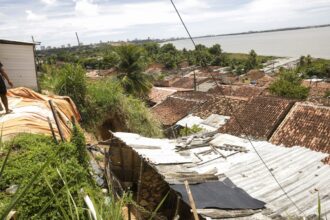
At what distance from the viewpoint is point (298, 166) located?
7.09 m

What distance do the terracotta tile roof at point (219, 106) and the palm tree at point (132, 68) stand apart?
16.2 ft

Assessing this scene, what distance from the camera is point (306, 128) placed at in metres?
12.2

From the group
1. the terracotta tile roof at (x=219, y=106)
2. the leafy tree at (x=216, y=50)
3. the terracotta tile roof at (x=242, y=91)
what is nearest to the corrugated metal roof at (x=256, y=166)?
the terracotta tile roof at (x=219, y=106)

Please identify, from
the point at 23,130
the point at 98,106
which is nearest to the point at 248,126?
the point at 98,106

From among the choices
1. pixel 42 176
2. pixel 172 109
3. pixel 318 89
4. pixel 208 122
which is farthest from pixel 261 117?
pixel 318 89

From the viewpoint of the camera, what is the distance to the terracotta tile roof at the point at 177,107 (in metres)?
19.4

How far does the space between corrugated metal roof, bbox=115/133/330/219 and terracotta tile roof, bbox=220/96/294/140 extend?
4.36 metres

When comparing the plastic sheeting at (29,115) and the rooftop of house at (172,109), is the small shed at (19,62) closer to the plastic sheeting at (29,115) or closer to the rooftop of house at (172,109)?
the plastic sheeting at (29,115)

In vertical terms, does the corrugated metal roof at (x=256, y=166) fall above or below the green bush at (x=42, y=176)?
below

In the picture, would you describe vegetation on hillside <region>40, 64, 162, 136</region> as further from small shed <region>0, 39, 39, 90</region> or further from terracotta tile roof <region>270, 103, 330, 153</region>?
terracotta tile roof <region>270, 103, 330, 153</region>

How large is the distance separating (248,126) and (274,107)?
160 cm

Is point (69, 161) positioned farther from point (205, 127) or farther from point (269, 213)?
point (205, 127)

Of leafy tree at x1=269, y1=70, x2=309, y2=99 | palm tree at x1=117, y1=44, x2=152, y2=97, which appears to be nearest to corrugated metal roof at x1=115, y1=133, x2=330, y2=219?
palm tree at x1=117, y1=44, x2=152, y2=97

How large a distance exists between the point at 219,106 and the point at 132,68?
682 centimetres
